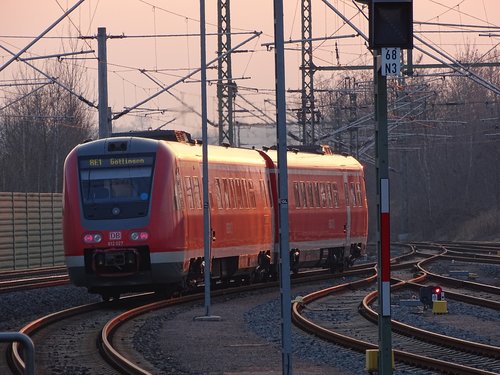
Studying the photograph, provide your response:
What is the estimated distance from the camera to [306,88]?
175 feet

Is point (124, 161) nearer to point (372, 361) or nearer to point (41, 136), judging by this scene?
point (372, 361)

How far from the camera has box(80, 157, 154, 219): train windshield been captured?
25.2 meters

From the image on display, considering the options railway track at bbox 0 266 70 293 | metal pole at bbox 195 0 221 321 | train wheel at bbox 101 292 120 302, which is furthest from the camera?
railway track at bbox 0 266 70 293

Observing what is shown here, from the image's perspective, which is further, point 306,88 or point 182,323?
point 306,88

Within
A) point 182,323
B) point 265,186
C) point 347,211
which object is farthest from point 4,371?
point 347,211

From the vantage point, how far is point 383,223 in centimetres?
1141

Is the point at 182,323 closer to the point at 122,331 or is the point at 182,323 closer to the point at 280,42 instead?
the point at 122,331

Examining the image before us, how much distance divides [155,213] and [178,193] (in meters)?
0.89

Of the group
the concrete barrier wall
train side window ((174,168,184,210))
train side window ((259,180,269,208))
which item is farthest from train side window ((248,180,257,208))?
the concrete barrier wall

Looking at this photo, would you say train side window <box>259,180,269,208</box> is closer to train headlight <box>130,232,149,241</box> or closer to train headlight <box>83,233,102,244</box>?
train headlight <box>130,232,149,241</box>

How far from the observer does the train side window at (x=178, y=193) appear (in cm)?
2579

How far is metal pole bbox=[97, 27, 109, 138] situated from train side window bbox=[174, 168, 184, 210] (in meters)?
8.37

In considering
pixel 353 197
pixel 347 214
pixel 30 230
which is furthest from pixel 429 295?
pixel 30 230

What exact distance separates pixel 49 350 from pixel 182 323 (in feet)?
15.2
